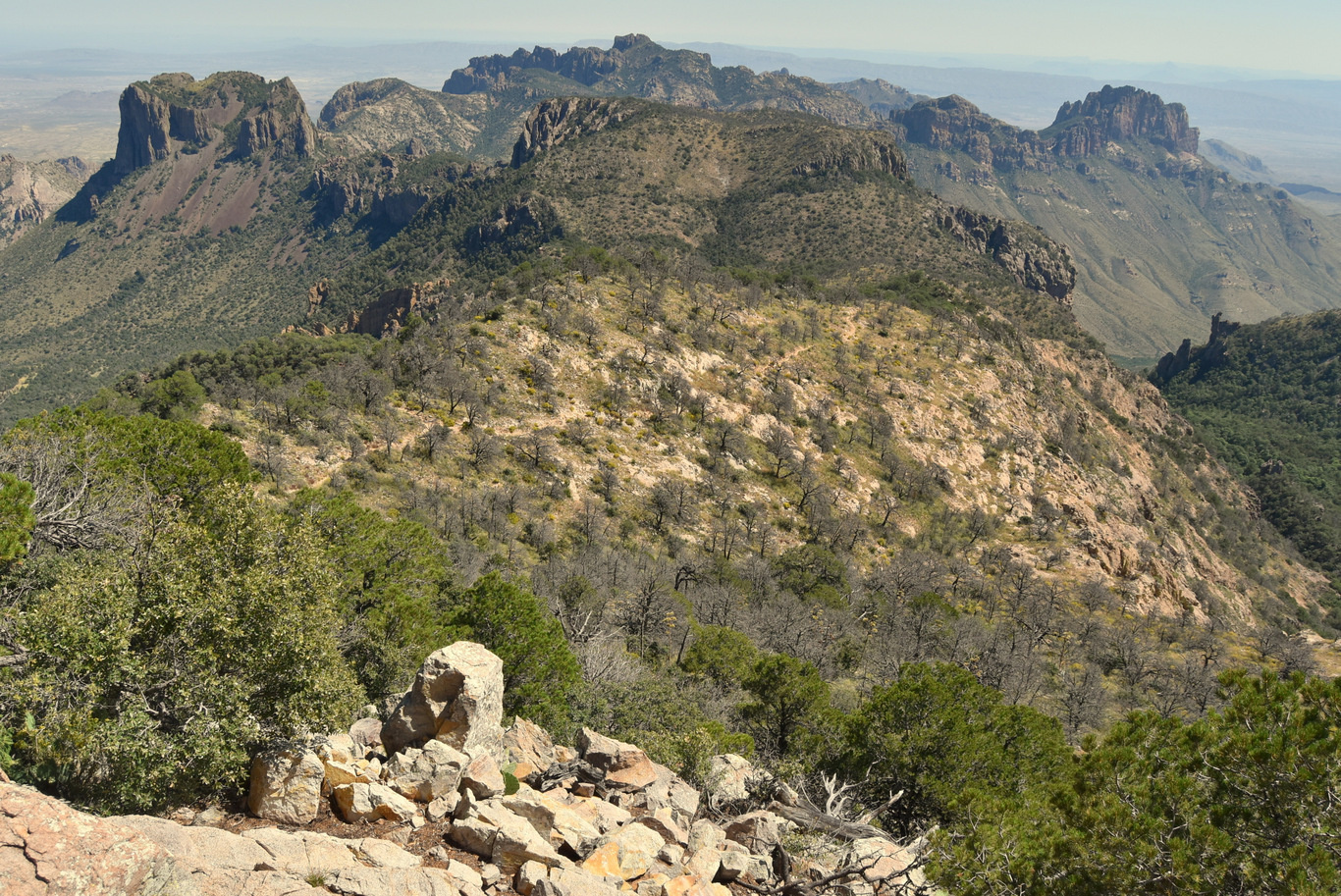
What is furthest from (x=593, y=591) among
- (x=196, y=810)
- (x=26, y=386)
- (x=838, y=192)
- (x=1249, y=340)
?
(x=1249, y=340)

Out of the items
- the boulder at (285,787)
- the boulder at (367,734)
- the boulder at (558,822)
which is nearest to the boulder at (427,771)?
the boulder at (558,822)

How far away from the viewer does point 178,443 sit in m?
29.9

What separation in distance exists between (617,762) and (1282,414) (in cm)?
21761

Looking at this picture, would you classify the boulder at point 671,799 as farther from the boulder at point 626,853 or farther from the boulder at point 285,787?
the boulder at point 285,787

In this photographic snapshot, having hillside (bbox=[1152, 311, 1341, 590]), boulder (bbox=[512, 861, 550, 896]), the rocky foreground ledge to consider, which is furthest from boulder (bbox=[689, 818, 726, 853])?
hillside (bbox=[1152, 311, 1341, 590])

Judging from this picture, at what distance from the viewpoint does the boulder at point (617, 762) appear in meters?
19.0

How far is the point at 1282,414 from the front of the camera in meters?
171

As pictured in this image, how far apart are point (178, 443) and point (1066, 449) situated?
101640mm

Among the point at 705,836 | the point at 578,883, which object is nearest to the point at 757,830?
the point at 705,836

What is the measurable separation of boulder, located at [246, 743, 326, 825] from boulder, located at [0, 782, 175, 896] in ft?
14.7

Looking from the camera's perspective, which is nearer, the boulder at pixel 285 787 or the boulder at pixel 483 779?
the boulder at pixel 285 787

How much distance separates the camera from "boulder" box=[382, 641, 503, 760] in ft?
58.8

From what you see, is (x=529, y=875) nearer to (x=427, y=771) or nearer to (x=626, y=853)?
(x=626, y=853)

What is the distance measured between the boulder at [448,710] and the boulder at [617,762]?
2815 millimetres
